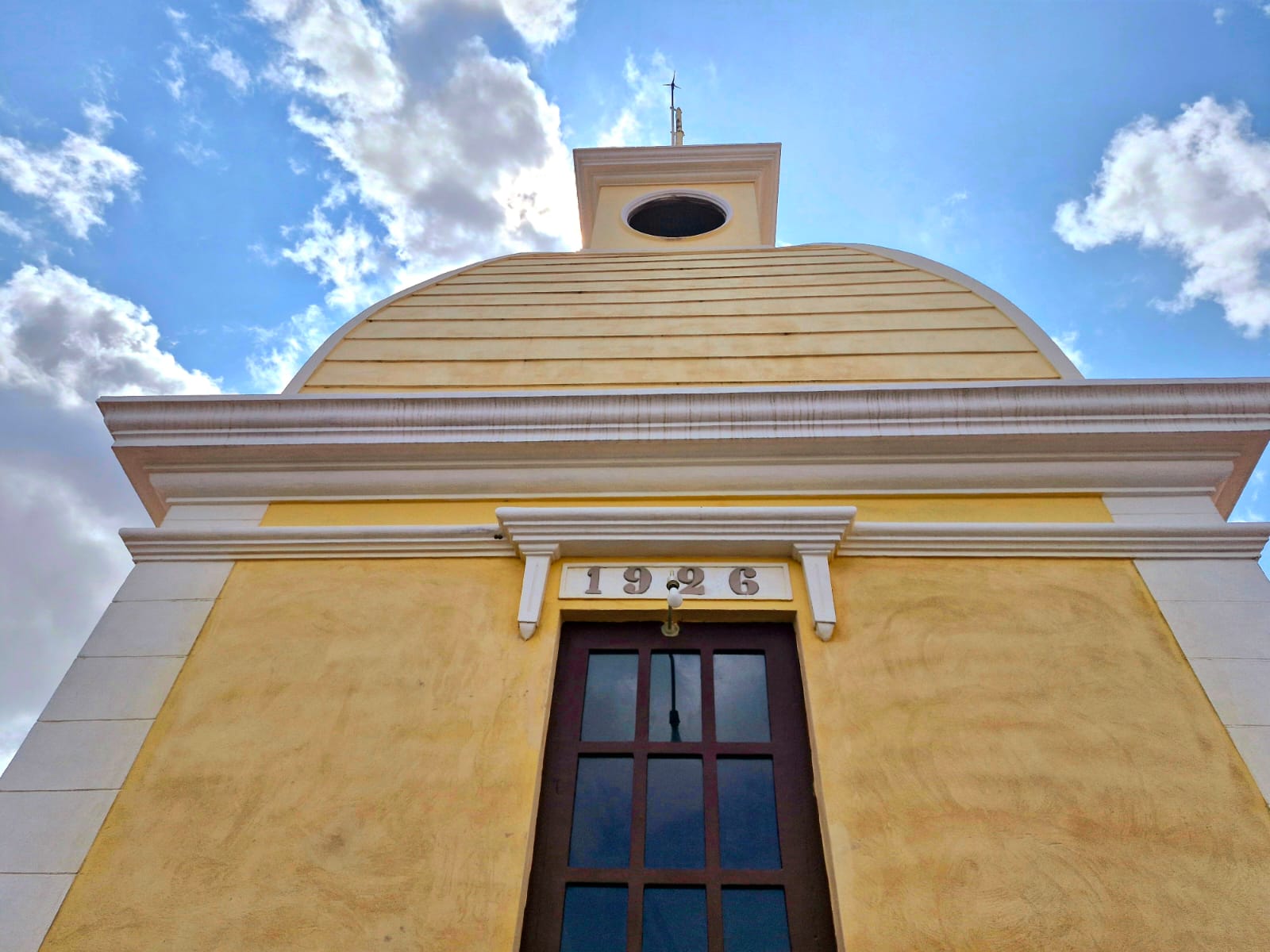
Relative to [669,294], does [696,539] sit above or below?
below

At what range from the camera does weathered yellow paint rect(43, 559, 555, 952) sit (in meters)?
3.41

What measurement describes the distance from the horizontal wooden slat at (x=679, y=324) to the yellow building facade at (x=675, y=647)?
4 cm

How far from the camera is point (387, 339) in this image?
6289mm

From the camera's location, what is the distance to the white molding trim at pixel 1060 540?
14.5 feet

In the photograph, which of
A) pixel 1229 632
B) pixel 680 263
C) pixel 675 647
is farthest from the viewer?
pixel 680 263

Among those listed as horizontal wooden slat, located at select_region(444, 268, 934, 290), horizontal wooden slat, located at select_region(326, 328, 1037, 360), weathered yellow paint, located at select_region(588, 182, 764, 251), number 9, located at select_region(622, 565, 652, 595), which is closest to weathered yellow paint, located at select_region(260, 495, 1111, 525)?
number 9, located at select_region(622, 565, 652, 595)

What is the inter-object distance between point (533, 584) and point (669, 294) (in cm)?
308

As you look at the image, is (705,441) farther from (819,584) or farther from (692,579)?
(819,584)

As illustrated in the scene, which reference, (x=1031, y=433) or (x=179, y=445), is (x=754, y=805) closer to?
(x=1031, y=433)

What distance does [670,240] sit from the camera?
10.1 m

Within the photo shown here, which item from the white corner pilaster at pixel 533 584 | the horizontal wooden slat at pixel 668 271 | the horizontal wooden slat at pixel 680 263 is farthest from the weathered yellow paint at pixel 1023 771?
the horizontal wooden slat at pixel 680 263

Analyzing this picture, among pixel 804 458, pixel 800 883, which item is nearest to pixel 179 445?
pixel 804 458

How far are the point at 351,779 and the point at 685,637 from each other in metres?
1.66

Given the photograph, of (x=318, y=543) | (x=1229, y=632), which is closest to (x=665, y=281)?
(x=318, y=543)
